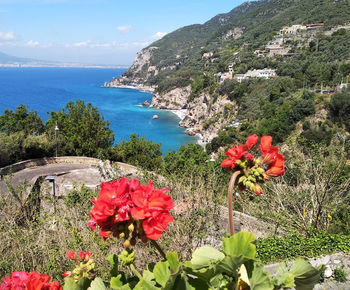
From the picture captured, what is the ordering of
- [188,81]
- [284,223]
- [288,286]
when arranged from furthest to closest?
[188,81]
[284,223]
[288,286]

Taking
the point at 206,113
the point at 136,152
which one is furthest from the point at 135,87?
the point at 136,152

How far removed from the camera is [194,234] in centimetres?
614

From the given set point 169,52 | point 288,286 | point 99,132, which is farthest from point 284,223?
point 169,52

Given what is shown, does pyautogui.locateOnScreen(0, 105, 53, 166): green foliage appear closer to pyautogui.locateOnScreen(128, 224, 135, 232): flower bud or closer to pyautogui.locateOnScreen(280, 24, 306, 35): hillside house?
pyautogui.locateOnScreen(128, 224, 135, 232): flower bud

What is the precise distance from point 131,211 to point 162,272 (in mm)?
390

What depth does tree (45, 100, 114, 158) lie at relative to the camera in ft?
74.8

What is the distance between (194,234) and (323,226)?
492 centimetres

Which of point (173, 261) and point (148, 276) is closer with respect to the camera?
point (173, 261)

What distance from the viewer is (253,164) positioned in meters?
1.81

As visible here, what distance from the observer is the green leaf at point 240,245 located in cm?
139

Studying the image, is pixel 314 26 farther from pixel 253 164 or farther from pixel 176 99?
pixel 253 164

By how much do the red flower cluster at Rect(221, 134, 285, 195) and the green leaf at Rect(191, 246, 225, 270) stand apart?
0.44 m

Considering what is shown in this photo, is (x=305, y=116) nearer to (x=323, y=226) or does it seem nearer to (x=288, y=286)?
(x=323, y=226)

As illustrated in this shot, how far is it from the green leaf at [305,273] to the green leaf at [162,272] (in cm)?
68
